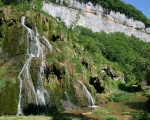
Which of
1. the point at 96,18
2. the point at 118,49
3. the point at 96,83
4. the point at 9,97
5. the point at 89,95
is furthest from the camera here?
the point at 96,18

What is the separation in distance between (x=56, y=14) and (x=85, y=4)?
17.4 m

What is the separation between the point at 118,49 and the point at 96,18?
560 inches

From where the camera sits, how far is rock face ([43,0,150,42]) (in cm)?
7044

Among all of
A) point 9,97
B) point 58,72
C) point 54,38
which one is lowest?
point 9,97

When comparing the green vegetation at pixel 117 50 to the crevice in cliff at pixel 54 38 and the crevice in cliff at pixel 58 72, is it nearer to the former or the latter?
the crevice in cliff at pixel 54 38

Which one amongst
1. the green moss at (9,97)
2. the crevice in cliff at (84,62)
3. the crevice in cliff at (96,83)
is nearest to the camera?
the green moss at (9,97)

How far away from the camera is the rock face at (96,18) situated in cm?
7044

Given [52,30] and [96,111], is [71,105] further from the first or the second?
[52,30]

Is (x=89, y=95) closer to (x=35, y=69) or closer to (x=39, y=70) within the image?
(x=39, y=70)

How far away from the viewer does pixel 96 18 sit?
86.3 m

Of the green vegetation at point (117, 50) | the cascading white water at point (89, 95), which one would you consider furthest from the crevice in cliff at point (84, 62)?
the green vegetation at point (117, 50)

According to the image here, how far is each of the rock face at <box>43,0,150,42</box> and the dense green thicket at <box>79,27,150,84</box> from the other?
10.7 ft

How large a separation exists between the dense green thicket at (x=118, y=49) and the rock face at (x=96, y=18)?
3.26 metres

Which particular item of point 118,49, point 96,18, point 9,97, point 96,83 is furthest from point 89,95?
point 96,18
